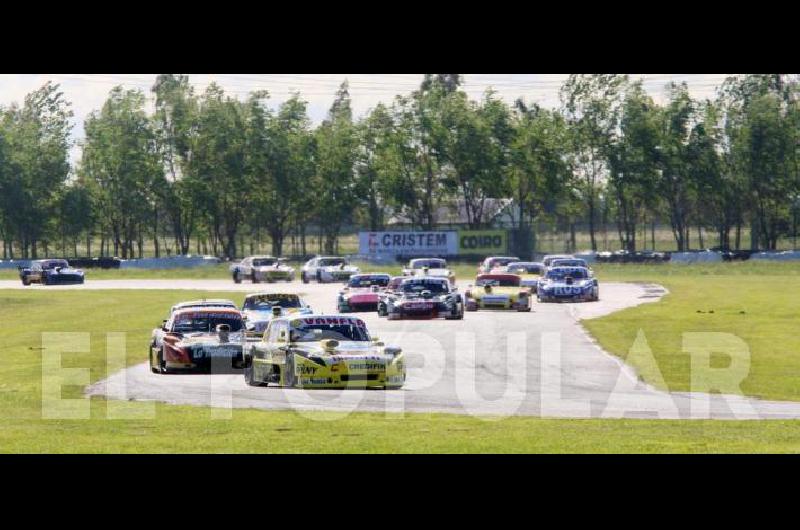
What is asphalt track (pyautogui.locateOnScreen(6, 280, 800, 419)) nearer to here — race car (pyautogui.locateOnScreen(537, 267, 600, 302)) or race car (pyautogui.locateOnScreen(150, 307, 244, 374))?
race car (pyautogui.locateOnScreen(150, 307, 244, 374))

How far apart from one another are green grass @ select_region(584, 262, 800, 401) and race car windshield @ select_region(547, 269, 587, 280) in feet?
10.7

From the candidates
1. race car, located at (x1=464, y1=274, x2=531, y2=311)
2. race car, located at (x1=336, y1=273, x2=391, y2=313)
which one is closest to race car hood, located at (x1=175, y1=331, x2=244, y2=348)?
race car, located at (x1=336, y1=273, x2=391, y2=313)

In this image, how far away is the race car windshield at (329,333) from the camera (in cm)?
2489

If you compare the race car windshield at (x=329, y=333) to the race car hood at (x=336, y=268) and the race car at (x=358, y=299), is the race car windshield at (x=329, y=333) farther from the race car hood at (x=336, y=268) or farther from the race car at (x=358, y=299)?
the race car hood at (x=336, y=268)

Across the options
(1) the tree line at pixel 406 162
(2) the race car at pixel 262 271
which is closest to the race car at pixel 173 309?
(2) the race car at pixel 262 271

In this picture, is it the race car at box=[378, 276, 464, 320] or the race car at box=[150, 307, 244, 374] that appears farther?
the race car at box=[378, 276, 464, 320]

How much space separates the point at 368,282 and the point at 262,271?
80.1 ft

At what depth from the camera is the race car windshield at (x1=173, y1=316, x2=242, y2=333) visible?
28141mm

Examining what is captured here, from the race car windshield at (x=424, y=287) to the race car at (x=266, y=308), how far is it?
744 cm
